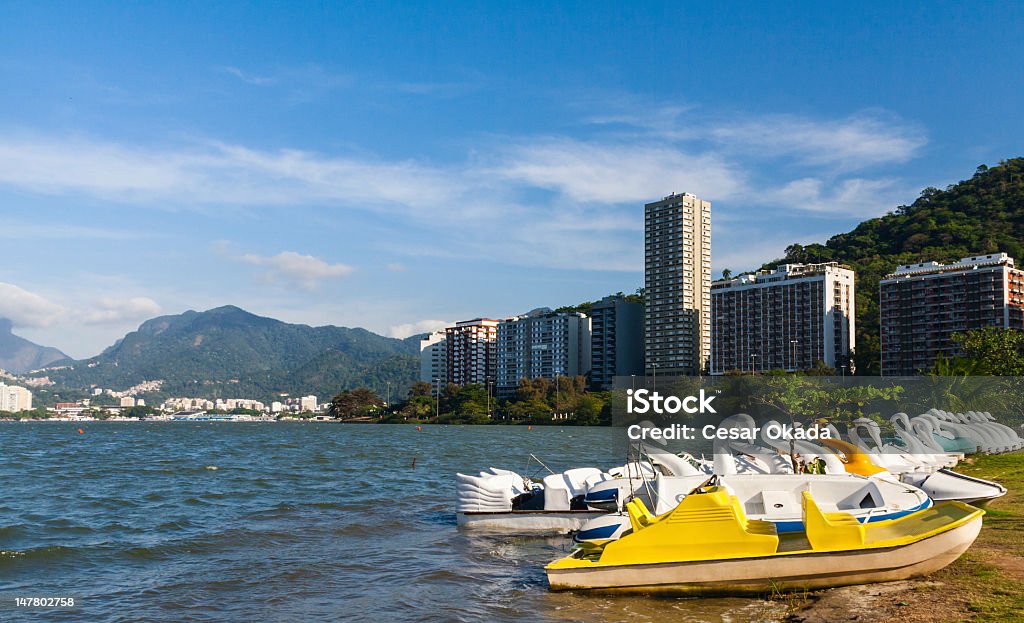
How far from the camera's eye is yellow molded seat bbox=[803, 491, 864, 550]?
1247 cm

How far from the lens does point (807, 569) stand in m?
12.6

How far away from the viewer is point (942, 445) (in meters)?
33.7

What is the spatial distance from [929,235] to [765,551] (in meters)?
145

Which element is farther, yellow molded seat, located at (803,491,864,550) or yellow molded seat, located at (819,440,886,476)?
yellow molded seat, located at (819,440,886,476)

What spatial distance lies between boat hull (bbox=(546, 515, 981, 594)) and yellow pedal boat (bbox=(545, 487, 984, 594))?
0.05 ft

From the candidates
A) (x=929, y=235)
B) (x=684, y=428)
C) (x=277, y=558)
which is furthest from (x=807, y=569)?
(x=929, y=235)

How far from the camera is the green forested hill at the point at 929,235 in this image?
128m

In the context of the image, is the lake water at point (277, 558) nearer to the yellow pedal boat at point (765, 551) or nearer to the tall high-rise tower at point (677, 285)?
the yellow pedal boat at point (765, 551)

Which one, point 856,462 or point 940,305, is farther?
point 940,305

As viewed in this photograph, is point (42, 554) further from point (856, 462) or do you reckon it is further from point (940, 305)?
point (940, 305)

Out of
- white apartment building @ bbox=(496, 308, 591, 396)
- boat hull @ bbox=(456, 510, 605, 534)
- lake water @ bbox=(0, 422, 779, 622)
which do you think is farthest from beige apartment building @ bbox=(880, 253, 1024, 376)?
boat hull @ bbox=(456, 510, 605, 534)

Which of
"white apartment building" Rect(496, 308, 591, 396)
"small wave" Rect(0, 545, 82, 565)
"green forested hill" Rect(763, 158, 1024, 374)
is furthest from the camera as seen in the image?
"white apartment building" Rect(496, 308, 591, 396)

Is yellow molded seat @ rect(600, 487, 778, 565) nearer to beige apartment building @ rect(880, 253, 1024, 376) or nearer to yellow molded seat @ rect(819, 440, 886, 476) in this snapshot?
yellow molded seat @ rect(819, 440, 886, 476)

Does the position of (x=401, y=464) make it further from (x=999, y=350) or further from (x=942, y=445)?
(x=999, y=350)
